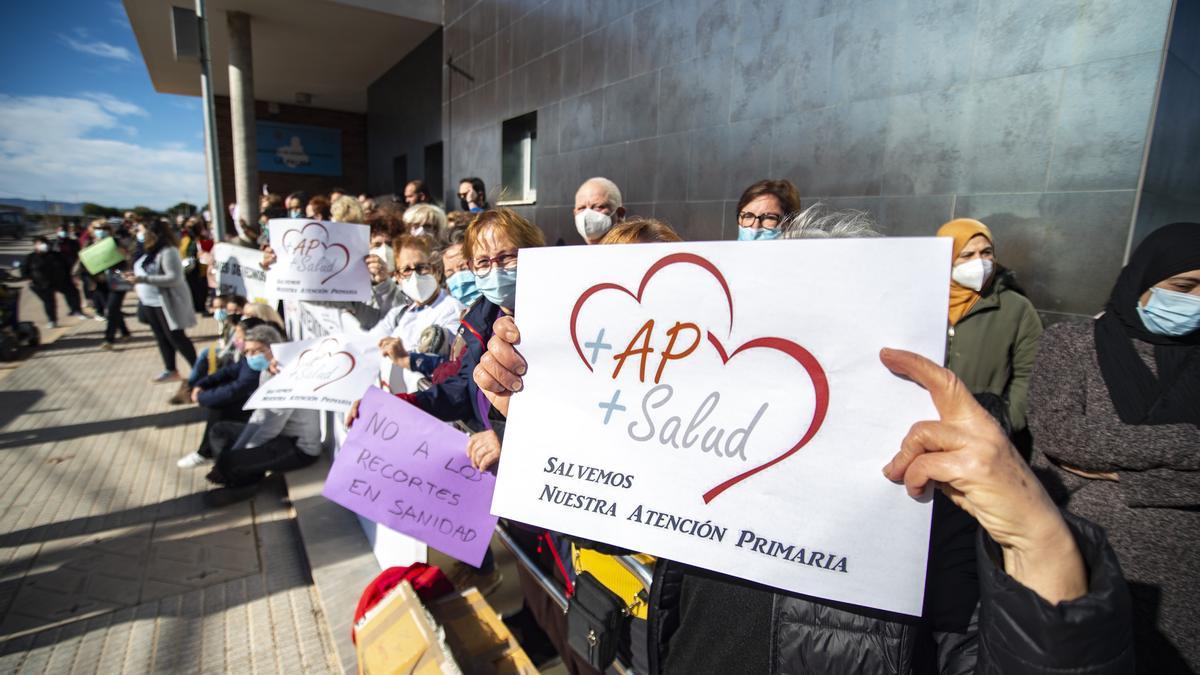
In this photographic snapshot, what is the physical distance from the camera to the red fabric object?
2.34 m

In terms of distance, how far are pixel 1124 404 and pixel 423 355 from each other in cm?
282

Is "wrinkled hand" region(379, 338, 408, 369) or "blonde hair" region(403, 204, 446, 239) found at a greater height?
"blonde hair" region(403, 204, 446, 239)

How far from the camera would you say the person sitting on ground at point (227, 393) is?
4133 mm

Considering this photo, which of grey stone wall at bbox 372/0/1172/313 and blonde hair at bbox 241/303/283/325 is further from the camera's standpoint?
blonde hair at bbox 241/303/283/325

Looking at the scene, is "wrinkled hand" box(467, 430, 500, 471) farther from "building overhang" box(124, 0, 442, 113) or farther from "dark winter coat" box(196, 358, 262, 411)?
"building overhang" box(124, 0, 442, 113)

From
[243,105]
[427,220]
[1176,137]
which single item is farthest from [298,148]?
[1176,137]

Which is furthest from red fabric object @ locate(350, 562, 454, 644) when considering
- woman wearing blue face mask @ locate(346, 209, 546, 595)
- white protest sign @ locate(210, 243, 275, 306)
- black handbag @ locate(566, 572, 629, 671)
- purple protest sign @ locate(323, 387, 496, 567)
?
white protest sign @ locate(210, 243, 275, 306)

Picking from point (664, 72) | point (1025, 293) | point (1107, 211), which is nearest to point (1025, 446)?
point (1025, 293)

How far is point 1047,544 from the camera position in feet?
2.54

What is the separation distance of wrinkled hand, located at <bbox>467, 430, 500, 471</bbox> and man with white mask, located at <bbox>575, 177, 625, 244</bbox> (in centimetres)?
200

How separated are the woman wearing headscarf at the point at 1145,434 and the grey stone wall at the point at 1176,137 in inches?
45.6

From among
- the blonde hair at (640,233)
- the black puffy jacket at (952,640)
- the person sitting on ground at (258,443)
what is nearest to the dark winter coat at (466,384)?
the blonde hair at (640,233)

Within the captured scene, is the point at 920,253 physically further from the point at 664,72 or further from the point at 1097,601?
the point at 664,72

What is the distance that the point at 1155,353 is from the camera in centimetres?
167
